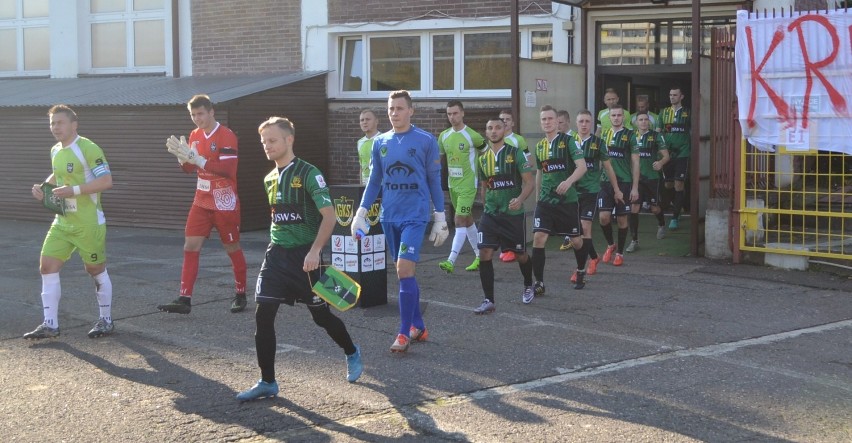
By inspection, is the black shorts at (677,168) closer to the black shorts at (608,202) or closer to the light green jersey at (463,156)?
the black shorts at (608,202)

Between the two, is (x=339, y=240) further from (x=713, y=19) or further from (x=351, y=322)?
(x=713, y=19)

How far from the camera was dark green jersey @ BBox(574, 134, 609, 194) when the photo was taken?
1084 centimetres

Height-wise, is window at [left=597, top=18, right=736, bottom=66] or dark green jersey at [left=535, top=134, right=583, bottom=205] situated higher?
window at [left=597, top=18, right=736, bottom=66]

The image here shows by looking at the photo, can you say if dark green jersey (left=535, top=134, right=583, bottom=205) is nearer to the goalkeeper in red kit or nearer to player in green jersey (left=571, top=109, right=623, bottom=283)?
player in green jersey (left=571, top=109, right=623, bottom=283)

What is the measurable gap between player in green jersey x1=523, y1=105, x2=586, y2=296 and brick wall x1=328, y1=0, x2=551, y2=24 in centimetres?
594

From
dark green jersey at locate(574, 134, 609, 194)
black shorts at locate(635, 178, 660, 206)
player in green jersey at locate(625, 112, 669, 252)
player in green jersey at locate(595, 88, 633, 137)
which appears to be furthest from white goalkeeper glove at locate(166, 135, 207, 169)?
black shorts at locate(635, 178, 660, 206)

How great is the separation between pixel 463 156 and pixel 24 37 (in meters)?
13.2

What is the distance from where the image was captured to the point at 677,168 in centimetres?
1439

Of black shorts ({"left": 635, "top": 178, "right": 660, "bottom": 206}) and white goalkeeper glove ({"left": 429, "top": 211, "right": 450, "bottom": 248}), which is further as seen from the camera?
black shorts ({"left": 635, "top": 178, "right": 660, "bottom": 206})

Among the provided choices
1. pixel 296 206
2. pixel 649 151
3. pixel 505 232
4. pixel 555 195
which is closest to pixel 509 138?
pixel 555 195

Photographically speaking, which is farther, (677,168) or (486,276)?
(677,168)

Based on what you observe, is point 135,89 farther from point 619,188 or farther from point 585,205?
point 585,205

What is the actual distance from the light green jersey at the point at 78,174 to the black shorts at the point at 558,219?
157 inches

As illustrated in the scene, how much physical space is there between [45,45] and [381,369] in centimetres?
1620
